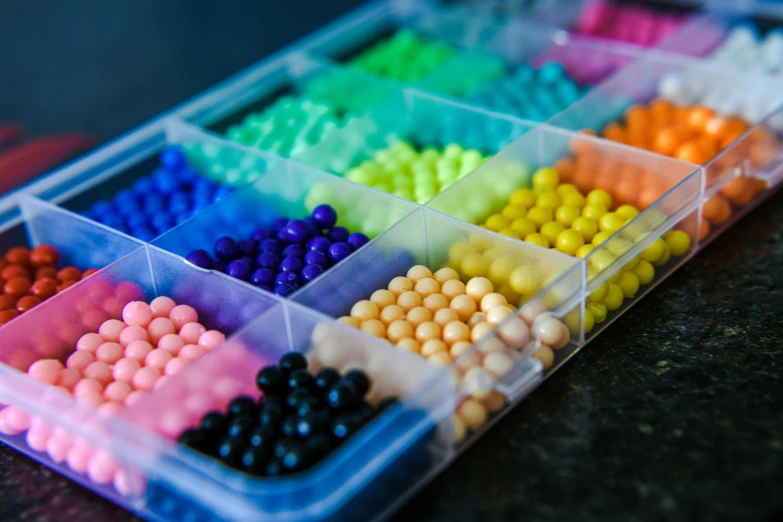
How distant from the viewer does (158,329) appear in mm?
1981

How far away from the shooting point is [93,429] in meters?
1.63

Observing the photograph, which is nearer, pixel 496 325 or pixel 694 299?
pixel 496 325

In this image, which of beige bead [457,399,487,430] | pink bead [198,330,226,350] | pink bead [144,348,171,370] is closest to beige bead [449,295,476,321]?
beige bead [457,399,487,430]

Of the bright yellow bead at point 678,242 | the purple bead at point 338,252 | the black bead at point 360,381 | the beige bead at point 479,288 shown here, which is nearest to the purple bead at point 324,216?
the purple bead at point 338,252

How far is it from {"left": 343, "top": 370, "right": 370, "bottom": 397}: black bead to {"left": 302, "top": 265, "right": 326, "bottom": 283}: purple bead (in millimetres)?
445

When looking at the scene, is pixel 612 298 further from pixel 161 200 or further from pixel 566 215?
pixel 161 200

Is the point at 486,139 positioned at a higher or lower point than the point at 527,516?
higher

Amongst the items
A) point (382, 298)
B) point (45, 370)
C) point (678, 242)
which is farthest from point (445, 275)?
point (45, 370)

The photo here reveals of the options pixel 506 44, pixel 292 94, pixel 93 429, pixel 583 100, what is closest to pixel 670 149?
pixel 583 100

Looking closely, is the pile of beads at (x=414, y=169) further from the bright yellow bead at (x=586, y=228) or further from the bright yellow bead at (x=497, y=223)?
the bright yellow bead at (x=586, y=228)

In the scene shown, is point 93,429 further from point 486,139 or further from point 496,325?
→ point 486,139

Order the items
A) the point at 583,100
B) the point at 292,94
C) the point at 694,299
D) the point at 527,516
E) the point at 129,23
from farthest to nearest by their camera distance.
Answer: the point at 129,23
the point at 292,94
the point at 583,100
the point at 694,299
the point at 527,516

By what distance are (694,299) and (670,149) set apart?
55 centimetres

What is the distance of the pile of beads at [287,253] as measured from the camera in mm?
2092
